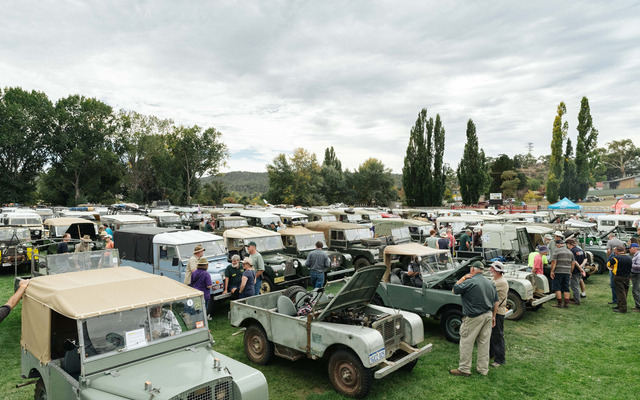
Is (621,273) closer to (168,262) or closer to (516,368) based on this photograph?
(516,368)

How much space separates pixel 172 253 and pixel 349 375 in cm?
649

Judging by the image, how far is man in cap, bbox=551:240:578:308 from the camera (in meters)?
9.97

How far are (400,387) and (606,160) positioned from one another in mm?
122041

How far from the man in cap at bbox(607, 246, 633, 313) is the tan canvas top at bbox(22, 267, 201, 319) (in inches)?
404

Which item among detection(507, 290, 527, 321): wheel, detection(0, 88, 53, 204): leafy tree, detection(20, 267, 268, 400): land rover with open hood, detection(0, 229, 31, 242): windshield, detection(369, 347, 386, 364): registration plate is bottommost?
detection(507, 290, 527, 321): wheel

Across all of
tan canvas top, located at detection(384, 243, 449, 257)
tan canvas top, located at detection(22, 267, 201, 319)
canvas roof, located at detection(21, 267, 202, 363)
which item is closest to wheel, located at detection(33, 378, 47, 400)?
canvas roof, located at detection(21, 267, 202, 363)

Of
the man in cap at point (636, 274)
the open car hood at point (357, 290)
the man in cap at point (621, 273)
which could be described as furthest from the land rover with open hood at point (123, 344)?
the man in cap at point (636, 274)

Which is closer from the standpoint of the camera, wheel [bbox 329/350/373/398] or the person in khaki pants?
wheel [bbox 329/350/373/398]

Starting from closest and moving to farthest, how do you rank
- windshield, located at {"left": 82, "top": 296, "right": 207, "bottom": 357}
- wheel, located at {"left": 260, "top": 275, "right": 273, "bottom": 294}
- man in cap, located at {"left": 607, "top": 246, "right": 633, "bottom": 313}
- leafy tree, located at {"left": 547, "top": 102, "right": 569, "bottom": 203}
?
windshield, located at {"left": 82, "top": 296, "right": 207, "bottom": 357}
man in cap, located at {"left": 607, "top": 246, "right": 633, "bottom": 313}
wheel, located at {"left": 260, "top": 275, "right": 273, "bottom": 294}
leafy tree, located at {"left": 547, "top": 102, "right": 569, "bottom": 203}

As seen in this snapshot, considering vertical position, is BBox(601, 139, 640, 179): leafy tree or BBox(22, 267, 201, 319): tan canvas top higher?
BBox(601, 139, 640, 179): leafy tree

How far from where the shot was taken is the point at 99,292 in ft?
14.8

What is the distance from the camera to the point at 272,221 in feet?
71.4

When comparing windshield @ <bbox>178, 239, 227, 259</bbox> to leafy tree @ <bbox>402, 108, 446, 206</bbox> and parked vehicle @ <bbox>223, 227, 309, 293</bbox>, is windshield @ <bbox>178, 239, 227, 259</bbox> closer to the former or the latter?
parked vehicle @ <bbox>223, 227, 309, 293</bbox>

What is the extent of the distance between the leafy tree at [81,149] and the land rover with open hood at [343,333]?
4732 centimetres
